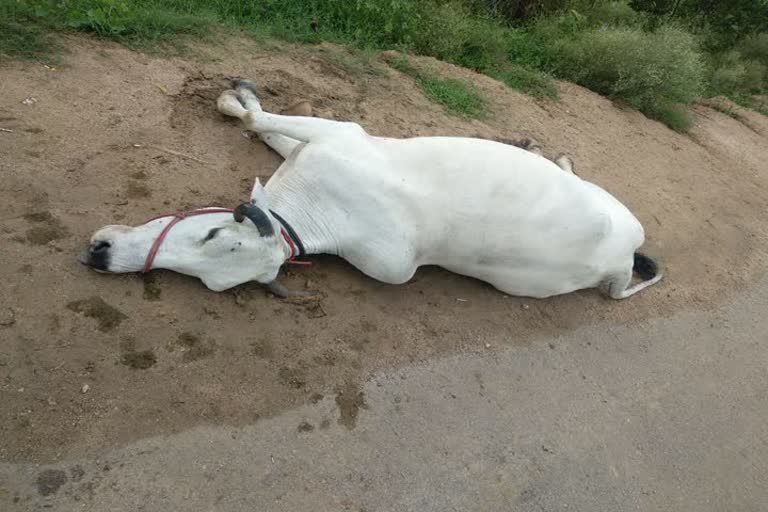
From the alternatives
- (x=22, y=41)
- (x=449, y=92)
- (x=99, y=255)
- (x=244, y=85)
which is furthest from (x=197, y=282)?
Result: (x=449, y=92)

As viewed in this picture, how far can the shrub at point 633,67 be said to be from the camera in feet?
23.6

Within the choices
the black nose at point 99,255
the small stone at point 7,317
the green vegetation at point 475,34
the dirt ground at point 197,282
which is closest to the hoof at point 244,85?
the dirt ground at point 197,282

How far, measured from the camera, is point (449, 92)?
5801 mm

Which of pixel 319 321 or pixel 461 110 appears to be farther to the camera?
pixel 461 110

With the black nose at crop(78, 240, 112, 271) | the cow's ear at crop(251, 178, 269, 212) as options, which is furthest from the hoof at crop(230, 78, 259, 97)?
the black nose at crop(78, 240, 112, 271)

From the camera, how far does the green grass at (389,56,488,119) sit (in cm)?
568

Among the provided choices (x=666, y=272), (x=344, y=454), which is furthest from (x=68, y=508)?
(x=666, y=272)

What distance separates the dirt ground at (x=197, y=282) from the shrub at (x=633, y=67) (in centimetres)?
184

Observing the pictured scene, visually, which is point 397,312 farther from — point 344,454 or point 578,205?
point 578,205

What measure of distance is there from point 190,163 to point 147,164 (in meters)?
0.26

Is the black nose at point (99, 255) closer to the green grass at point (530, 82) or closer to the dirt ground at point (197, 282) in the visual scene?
the dirt ground at point (197, 282)

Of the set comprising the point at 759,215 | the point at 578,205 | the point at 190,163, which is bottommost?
the point at 759,215

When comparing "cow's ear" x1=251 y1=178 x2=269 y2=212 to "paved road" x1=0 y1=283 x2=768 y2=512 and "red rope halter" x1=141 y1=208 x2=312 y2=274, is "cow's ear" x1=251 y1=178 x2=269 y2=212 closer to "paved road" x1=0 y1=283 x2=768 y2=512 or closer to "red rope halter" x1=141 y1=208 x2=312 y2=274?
"red rope halter" x1=141 y1=208 x2=312 y2=274

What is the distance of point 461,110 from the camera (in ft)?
18.6
